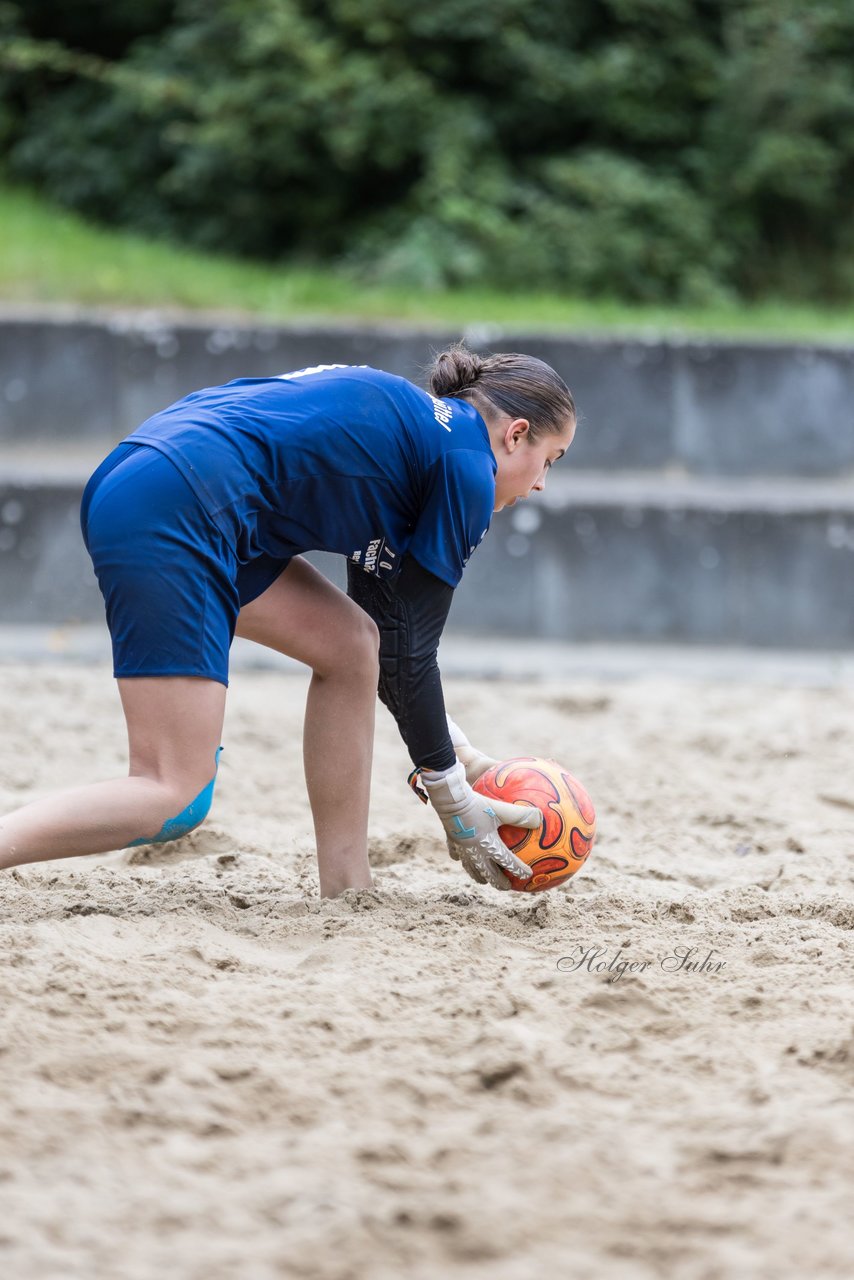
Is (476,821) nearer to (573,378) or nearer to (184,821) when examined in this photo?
(184,821)

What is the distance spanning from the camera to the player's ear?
288cm

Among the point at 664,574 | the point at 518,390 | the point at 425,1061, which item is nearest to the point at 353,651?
the point at 518,390

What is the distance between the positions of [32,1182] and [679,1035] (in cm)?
112

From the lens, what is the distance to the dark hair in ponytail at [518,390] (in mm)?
2900

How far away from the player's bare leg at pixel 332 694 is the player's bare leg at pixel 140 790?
0.35 m

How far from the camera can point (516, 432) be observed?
2.90 metres

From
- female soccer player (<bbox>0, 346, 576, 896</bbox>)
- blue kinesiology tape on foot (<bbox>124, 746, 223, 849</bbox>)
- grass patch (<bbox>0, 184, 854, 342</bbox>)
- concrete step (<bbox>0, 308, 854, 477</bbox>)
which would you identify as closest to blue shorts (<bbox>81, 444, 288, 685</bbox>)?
female soccer player (<bbox>0, 346, 576, 896</bbox>)

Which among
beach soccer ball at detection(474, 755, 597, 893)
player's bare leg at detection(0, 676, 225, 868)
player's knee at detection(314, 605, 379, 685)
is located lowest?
beach soccer ball at detection(474, 755, 597, 893)

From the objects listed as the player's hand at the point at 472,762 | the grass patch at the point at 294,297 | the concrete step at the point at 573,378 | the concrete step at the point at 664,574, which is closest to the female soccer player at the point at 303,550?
the player's hand at the point at 472,762

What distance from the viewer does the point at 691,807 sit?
421cm

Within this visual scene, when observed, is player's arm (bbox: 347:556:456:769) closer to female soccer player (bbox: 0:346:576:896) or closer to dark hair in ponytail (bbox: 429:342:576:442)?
female soccer player (bbox: 0:346:576:896)

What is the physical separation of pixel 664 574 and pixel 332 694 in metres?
3.95
